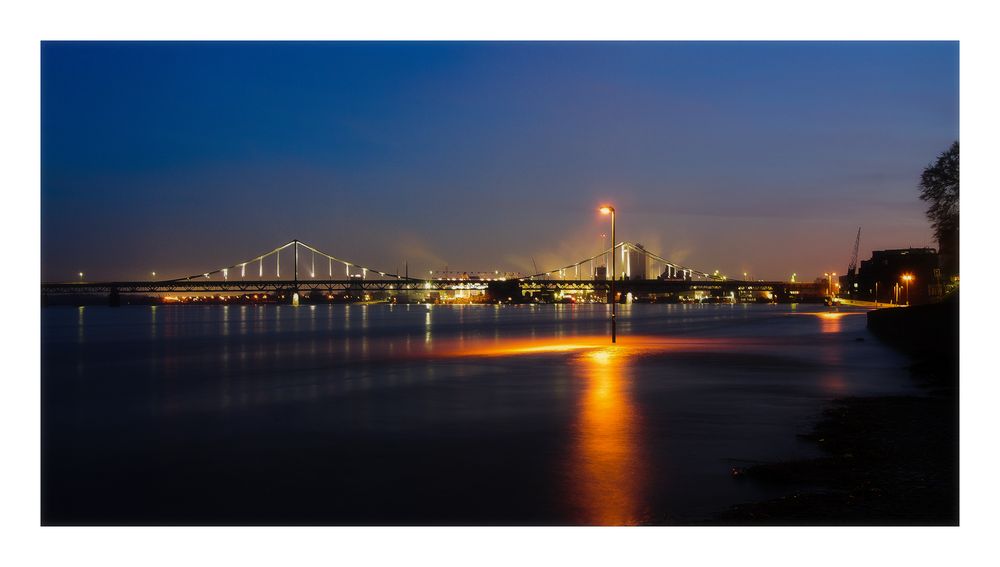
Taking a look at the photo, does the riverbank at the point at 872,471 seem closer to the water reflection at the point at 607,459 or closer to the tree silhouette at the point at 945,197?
the water reflection at the point at 607,459

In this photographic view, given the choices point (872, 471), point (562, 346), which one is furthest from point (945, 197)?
point (872, 471)

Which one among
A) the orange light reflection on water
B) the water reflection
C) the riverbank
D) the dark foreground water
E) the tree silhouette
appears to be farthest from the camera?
the tree silhouette

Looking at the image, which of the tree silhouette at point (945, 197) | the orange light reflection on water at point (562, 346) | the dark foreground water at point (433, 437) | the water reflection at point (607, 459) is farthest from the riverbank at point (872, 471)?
the tree silhouette at point (945, 197)

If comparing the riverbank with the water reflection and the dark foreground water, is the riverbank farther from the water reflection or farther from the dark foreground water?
the water reflection

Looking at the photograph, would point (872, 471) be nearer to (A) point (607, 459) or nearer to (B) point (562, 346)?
(A) point (607, 459)

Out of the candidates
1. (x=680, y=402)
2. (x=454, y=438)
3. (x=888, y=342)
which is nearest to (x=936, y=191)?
(x=888, y=342)

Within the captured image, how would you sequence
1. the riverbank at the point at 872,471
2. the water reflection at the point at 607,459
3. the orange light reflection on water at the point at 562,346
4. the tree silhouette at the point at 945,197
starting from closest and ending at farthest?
the riverbank at the point at 872,471, the water reflection at the point at 607,459, the orange light reflection on water at the point at 562,346, the tree silhouette at the point at 945,197

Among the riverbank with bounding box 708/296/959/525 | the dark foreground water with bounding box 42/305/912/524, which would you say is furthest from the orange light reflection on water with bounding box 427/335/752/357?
the riverbank with bounding box 708/296/959/525
